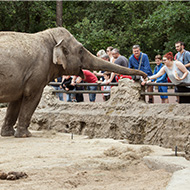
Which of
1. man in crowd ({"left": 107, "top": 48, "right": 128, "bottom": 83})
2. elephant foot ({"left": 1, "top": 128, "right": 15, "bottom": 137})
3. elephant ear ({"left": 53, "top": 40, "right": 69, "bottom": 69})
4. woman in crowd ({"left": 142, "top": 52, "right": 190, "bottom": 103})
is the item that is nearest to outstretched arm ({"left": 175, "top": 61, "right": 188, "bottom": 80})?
woman in crowd ({"left": 142, "top": 52, "right": 190, "bottom": 103})

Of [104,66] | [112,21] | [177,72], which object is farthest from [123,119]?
[112,21]

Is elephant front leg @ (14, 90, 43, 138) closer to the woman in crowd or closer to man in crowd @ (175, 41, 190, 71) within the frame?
the woman in crowd

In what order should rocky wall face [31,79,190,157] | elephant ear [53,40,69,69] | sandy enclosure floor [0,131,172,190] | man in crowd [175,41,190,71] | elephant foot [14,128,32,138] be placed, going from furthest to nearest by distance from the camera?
man in crowd [175,41,190,71]
rocky wall face [31,79,190,157]
elephant foot [14,128,32,138]
elephant ear [53,40,69,69]
sandy enclosure floor [0,131,172,190]

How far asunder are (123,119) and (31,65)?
8.67 feet

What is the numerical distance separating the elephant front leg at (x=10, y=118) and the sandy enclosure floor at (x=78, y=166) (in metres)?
1.22

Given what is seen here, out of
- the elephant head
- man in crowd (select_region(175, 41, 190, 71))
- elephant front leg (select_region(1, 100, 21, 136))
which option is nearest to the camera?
the elephant head

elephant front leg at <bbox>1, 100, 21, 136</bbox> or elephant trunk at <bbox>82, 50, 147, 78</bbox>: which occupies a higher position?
elephant trunk at <bbox>82, 50, 147, 78</bbox>

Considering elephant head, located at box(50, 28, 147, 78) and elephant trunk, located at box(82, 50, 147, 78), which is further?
elephant trunk, located at box(82, 50, 147, 78)

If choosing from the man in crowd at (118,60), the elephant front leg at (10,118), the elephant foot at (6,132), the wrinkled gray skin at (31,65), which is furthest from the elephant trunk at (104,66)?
the elephant foot at (6,132)

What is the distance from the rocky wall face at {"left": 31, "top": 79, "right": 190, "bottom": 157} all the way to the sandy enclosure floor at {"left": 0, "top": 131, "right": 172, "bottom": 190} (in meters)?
1.72

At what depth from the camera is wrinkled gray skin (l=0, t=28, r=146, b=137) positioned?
8508mm

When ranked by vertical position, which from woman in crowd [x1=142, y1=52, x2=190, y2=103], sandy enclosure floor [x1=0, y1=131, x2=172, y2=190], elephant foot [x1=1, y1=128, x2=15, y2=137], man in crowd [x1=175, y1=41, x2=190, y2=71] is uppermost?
man in crowd [x1=175, y1=41, x2=190, y2=71]

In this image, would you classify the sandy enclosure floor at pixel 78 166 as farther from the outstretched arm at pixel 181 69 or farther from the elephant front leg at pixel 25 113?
the outstretched arm at pixel 181 69

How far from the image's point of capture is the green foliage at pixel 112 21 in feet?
70.6
